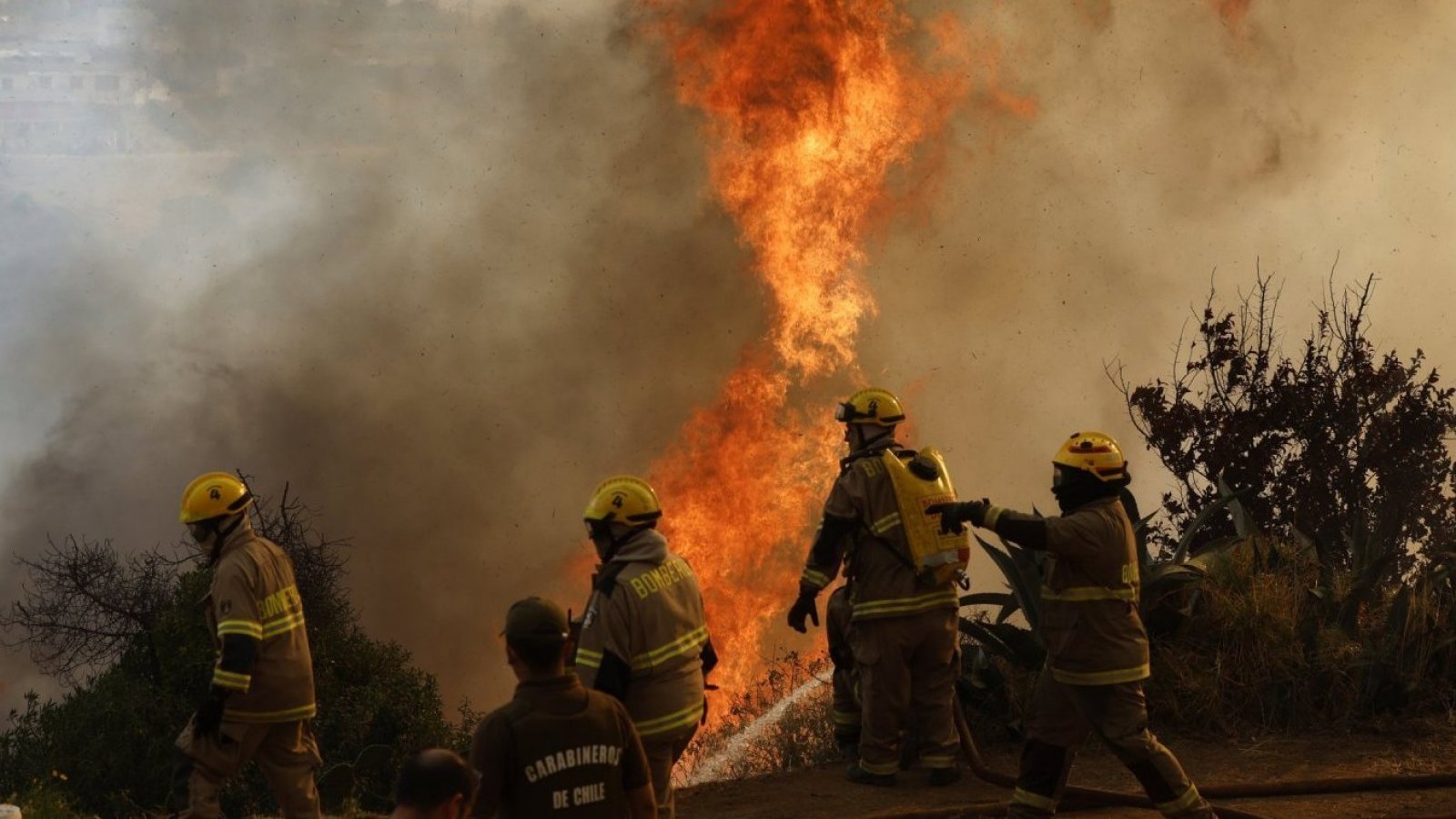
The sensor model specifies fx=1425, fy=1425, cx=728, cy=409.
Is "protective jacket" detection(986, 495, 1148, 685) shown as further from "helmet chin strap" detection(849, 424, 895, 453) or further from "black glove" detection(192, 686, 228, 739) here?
"black glove" detection(192, 686, 228, 739)

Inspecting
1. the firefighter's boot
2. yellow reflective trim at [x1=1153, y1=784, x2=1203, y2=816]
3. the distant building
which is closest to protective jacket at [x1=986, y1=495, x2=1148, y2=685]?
the firefighter's boot

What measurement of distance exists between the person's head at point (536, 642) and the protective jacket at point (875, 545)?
11.7 feet

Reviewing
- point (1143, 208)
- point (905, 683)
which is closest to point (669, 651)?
point (905, 683)

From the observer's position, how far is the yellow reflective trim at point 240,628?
19.3 feet

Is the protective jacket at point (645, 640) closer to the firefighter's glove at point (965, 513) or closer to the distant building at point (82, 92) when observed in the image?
the firefighter's glove at point (965, 513)

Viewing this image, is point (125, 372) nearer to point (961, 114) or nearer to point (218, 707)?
point (961, 114)

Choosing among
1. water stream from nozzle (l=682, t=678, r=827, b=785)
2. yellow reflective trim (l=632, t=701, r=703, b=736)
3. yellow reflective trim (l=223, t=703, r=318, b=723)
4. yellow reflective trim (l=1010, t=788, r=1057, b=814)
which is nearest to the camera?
yellow reflective trim (l=632, t=701, r=703, b=736)

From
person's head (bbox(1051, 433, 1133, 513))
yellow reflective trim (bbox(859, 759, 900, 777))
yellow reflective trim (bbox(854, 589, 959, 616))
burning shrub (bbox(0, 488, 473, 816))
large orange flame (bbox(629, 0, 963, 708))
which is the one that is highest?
large orange flame (bbox(629, 0, 963, 708))

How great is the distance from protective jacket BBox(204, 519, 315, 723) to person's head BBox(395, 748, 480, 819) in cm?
283

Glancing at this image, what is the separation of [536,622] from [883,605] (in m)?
3.81

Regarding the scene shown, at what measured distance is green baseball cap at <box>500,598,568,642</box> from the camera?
376 centimetres

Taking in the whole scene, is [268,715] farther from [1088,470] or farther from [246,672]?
[1088,470]

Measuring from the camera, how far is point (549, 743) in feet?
12.1

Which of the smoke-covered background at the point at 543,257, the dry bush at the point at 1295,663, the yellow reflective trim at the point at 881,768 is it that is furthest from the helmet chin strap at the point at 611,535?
the smoke-covered background at the point at 543,257
